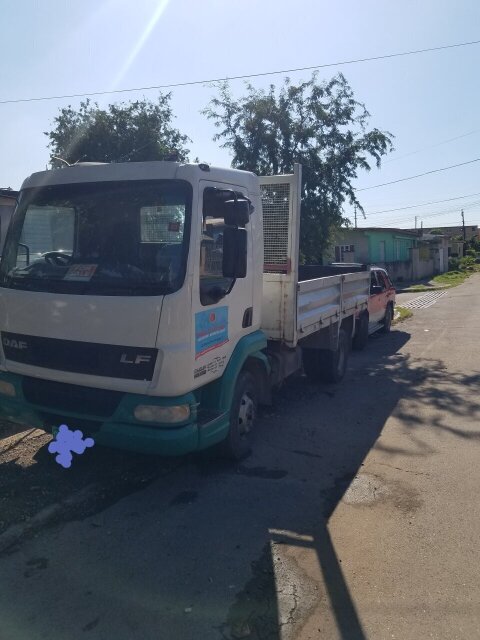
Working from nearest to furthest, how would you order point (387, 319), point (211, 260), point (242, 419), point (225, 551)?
point (225, 551) < point (211, 260) < point (242, 419) < point (387, 319)

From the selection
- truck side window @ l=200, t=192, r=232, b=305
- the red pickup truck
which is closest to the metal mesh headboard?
truck side window @ l=200, t=192, r=232, b=305

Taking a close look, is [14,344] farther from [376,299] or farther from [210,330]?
[376,299]

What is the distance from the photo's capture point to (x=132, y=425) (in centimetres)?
388

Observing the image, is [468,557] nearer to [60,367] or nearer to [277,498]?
[277,498]

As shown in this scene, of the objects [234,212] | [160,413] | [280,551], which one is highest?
[234,212]

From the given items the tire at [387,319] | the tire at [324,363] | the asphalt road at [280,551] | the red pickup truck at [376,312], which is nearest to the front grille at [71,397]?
the asphalt road at [280,551]

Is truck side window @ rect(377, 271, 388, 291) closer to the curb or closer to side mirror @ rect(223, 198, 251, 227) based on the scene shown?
side mirror @ rect(223, 198, 251, 227)

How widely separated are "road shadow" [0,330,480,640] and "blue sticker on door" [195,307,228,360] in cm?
126

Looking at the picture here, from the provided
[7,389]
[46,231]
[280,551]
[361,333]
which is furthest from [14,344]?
[361,333]

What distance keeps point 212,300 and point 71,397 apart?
4.38 ft

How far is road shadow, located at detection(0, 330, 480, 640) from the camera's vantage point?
9.36 ft

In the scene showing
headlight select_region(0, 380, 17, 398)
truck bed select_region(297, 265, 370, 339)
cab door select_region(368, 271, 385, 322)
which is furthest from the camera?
cab door select_region(368, 271, 385, 322)

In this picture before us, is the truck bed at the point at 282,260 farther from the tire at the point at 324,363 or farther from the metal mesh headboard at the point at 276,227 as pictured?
the tire at the point at 324,363

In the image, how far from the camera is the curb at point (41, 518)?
3586 millimetres
